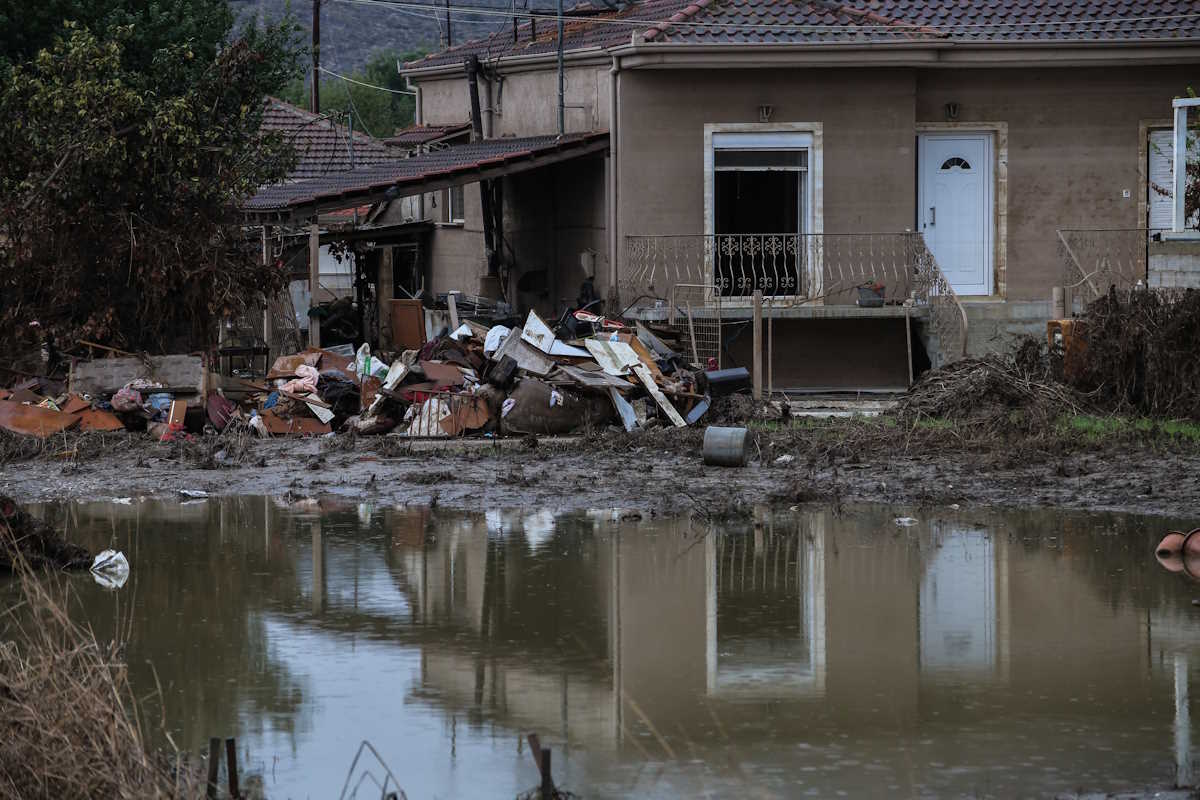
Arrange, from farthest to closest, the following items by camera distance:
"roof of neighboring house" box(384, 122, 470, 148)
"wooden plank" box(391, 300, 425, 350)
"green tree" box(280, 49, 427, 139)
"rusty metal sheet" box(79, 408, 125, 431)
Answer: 1. "green tree" box(280, 49, 427, 139)
2. "roof of neighboring house" box(384, 122, 470, 148)
3. "wooden plank" box(391, 300, 425, 350)
4. "rusty metal sheet" box(79, 408, 125, 431)

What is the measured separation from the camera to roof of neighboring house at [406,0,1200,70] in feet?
67.7

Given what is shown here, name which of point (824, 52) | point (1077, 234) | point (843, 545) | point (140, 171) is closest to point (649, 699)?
point (843, 545)

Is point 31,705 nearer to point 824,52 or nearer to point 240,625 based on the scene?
point 240,625

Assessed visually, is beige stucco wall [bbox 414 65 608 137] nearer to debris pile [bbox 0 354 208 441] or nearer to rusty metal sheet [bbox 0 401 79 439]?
debris pile [bbox 0 354 208 441]

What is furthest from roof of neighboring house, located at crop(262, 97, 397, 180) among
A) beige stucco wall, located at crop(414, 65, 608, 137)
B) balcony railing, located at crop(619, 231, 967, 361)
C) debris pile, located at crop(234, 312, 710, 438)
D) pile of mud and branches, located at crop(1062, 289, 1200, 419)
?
pile of mud and branches, located at crop(1062, 289, 1200, 419)

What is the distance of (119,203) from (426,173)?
4.01 meters

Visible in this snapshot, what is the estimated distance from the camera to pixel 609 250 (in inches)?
855

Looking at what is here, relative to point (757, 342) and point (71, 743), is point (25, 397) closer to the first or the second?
Answer: point (757, 342)

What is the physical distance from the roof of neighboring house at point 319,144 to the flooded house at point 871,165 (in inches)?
367

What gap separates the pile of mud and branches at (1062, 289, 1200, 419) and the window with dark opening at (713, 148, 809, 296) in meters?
4.88

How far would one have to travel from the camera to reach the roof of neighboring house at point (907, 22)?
20.6 metres

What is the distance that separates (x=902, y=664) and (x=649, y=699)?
4.87ft

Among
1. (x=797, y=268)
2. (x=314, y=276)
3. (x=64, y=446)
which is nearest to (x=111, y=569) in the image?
(x=64, y=446)

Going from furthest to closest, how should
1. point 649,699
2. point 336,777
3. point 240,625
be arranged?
point 240,625 → point 649,699 → point 336,777
